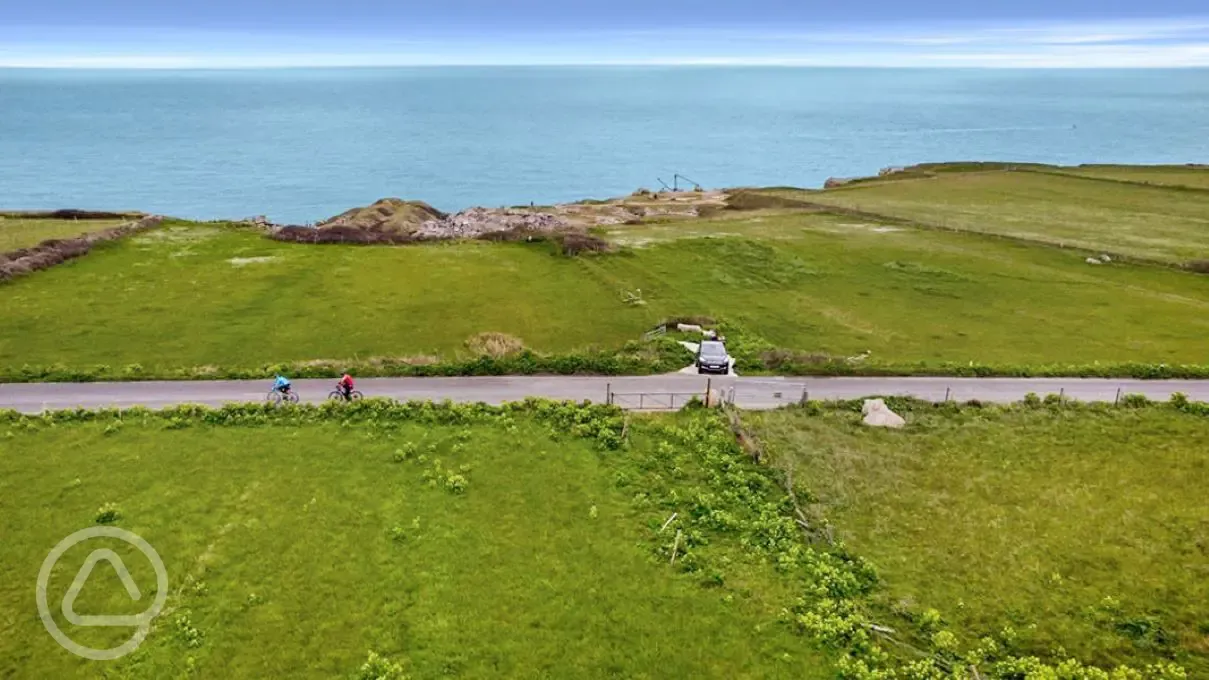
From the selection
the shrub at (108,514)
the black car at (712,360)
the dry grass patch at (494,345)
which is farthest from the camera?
the dry grass patch at (494,345)

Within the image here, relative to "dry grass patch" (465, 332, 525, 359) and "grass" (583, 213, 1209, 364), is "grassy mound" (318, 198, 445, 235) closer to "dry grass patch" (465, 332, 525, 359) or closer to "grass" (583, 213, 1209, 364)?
"grass" (583, 213, 1209, 364)

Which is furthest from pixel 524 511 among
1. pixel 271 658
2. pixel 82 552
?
pixel 82 552

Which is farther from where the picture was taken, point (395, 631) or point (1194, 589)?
point (1194, 589)

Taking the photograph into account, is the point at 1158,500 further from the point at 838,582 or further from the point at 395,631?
the point at 395,631

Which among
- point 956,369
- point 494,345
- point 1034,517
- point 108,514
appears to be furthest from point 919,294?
point 108,514

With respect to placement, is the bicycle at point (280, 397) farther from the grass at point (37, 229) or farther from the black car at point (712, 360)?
the grass at point (37, 229)

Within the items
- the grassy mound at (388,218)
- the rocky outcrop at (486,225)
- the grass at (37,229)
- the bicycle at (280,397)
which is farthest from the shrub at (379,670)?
the grass at (37,229)
